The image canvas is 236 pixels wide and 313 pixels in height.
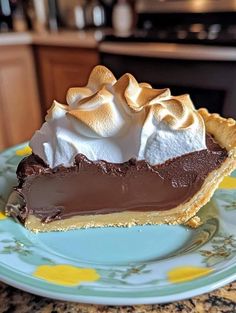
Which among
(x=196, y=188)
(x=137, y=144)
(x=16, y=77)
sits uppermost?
(x=137, y=144)

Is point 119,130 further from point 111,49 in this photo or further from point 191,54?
point 111,49

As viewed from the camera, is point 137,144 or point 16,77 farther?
point 16,77

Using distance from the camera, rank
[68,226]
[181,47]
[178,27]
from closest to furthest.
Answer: [68,226], [181,47], [178,27]

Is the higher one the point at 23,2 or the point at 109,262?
the point at 23,2

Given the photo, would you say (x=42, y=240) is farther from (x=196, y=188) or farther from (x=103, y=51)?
(x=103, y=51)

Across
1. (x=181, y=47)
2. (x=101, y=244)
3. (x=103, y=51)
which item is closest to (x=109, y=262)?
(x=101, y=244)

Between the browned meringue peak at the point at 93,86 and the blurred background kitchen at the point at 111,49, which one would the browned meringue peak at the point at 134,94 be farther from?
the blurred background kitchen at the point at 111,49

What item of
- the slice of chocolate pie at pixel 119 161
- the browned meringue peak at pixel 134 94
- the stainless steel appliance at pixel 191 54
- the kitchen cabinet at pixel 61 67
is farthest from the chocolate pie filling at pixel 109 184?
the kitchen cabinet at pixel 61 67
